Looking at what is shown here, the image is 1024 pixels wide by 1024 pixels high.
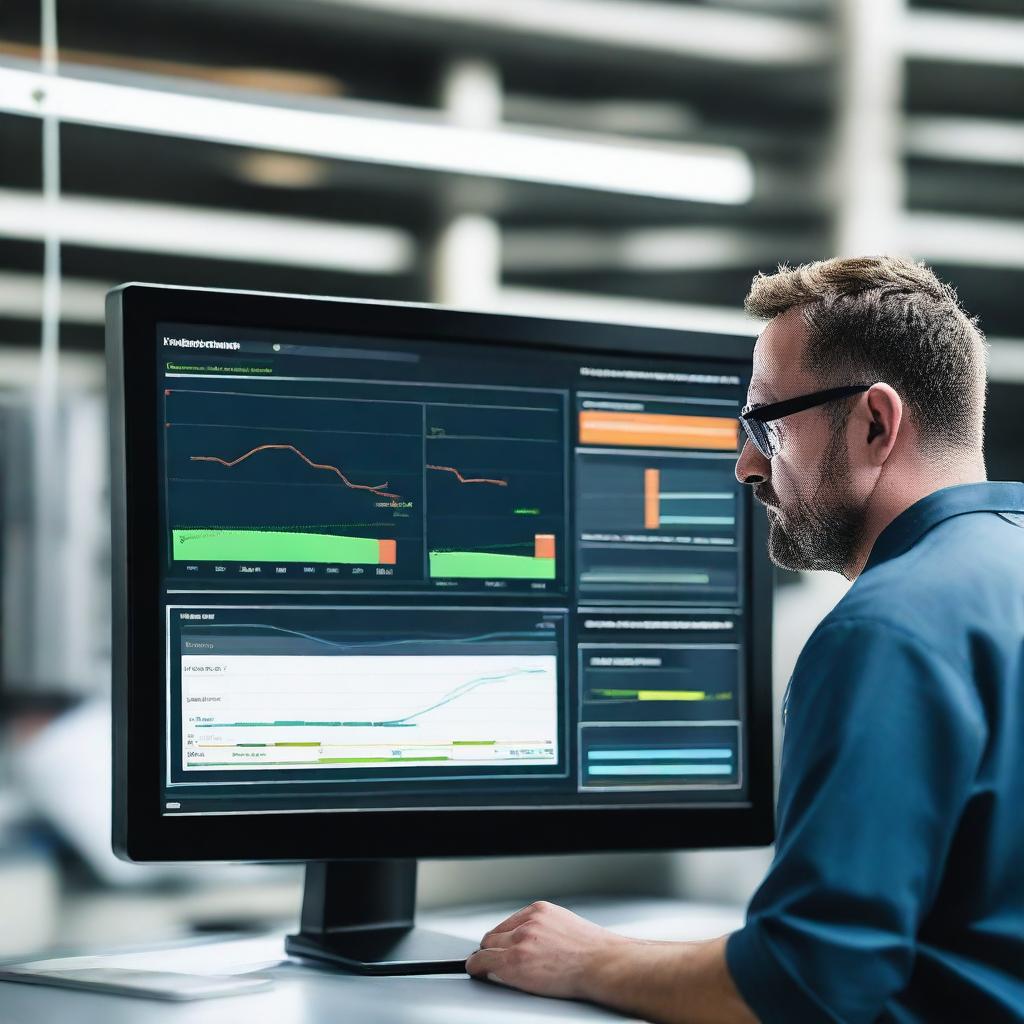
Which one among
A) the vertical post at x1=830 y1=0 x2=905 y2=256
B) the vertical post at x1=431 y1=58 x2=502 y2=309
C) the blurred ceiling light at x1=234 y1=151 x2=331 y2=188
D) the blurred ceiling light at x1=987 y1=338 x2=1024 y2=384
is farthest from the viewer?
the blurred ceiling light at x1=987 y1=338 x2=1024 y2=384

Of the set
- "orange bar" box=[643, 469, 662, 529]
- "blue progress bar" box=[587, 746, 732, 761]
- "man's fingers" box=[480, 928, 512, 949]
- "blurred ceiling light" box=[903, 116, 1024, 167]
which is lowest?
"man's fingers" box=[480, 928, 512, 949]

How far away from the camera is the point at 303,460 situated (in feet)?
4.09

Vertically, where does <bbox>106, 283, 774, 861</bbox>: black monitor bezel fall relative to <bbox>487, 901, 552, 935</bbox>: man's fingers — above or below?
above

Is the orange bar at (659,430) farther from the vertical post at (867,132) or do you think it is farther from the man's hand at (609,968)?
the vertical post at (867,132)

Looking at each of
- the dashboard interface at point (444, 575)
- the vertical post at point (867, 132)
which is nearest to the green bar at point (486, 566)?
the dashboard interface at point (444, 575)

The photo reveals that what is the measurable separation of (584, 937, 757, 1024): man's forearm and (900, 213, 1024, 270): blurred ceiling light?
153cm

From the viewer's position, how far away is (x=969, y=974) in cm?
92

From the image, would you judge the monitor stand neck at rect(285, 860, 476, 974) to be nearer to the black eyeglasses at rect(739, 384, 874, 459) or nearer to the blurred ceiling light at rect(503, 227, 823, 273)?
the black eyeglasses at rect(739, 384, 874, 459)

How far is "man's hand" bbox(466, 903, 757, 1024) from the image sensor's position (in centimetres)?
96

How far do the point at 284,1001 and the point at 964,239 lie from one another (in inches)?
68.8

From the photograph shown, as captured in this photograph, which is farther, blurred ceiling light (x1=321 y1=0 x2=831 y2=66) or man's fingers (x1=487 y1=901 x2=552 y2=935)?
blurred ceiling light (x1=321 y1=0 x2=831 y2=66)

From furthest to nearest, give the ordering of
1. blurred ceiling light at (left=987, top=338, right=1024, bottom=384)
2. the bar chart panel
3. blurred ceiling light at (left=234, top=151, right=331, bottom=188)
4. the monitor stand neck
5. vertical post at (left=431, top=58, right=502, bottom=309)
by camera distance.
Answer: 1. blurred ceiling light at (left=987, top=338, right=1024, bottom=384)
2. vertical post at (left=431, top=58, right=502, bottom=309)
3. blurred ceiling light at (left=234, top=151, right=331, bottom=188)
4. the bar chart panel
5. the monitor stand neck

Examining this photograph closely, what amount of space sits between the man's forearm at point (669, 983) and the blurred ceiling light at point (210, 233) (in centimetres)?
115

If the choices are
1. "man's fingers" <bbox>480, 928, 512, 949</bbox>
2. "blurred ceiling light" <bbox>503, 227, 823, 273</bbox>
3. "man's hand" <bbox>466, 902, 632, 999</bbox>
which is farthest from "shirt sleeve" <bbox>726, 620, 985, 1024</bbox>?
"blurred ceiling light" <bbox>503, 227, 823, 273</bbox>
